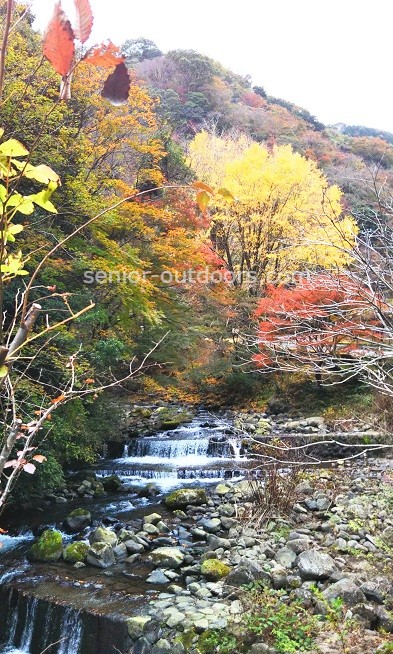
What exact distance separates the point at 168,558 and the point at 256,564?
121 centimetres

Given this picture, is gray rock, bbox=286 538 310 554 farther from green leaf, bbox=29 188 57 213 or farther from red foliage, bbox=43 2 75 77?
red foliage, bbox=43 2 75 77

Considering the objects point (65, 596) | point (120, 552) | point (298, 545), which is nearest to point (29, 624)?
point (65, 596)

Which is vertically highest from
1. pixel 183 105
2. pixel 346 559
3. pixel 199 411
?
pixel 183 105

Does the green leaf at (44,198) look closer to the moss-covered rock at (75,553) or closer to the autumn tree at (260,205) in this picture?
the moss-covered rock at (75,553)

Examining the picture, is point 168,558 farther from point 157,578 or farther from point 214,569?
point 214,569

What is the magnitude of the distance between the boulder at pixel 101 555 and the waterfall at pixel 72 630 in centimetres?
91

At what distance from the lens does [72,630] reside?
4.79 meters

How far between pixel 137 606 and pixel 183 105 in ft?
122

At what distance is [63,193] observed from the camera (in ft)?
28.8

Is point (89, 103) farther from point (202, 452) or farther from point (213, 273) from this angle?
point (202, 452)

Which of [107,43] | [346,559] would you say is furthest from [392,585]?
[107,43]

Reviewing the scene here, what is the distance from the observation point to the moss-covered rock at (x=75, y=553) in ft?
19.2

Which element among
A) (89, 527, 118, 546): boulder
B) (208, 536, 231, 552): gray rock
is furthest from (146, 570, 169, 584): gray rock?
(89, 527, 118, 546): boulder

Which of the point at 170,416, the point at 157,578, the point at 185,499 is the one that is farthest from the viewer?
the point at 170,416
